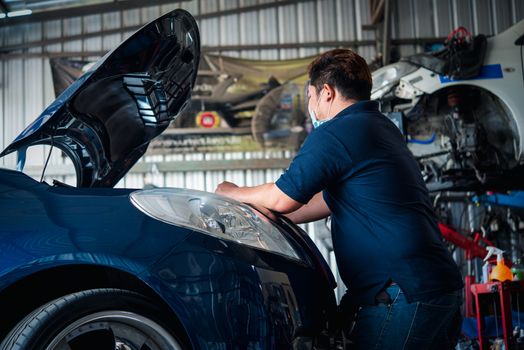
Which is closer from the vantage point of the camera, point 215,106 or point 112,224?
point 112,224

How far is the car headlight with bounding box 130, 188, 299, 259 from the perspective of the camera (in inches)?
57.6

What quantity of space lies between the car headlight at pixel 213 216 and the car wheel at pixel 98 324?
0.22m

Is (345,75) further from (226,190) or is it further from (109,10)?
(109,10)

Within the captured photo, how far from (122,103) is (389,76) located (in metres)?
3.73

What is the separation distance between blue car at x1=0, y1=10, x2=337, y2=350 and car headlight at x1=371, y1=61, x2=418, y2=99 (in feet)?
13.5

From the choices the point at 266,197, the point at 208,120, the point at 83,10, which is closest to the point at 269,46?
the point at 208,120

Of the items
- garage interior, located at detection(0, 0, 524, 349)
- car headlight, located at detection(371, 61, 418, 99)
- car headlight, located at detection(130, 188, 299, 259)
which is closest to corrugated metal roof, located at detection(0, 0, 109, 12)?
garage interior, located at detection(0, 0, 524, 349)

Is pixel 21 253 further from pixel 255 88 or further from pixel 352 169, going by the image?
pixel 255 88

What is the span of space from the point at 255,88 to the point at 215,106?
703mm

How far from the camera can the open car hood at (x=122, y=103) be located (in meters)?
1.77

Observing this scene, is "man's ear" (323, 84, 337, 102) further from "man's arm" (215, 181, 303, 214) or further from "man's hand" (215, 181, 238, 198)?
"man's hand" (215, 181, 238, 198)

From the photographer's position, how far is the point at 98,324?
4.53 ft

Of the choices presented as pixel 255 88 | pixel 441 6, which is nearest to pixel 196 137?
pixel 255 88

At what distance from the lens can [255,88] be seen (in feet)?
30.2
